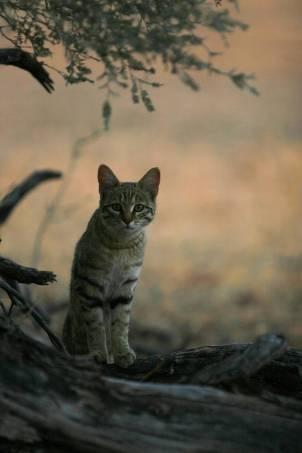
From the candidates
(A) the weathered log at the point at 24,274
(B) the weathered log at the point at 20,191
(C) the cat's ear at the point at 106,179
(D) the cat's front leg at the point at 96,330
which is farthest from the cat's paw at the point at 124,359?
(B) the weathered log at the point at 20,191

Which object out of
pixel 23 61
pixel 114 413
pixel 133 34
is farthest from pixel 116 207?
pixel 114 413

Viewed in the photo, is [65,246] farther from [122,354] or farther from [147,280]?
[122,354]

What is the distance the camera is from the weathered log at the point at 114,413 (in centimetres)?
384

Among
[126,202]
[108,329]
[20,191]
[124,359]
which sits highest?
[20,191]

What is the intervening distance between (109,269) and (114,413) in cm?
149

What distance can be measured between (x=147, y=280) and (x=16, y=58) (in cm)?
728

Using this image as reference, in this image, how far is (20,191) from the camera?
723cm

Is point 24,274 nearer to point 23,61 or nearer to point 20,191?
point 23,61

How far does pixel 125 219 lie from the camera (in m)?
5.40

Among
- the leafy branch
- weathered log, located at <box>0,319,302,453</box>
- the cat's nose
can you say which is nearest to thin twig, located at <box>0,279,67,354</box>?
weathered log, located at <box>0,319,302,453</box>

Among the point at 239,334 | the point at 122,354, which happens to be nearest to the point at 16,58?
the point at 122,354

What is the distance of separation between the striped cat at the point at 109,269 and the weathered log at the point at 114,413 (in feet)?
3.59

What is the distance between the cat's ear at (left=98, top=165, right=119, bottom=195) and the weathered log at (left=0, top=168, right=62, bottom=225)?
1.52m

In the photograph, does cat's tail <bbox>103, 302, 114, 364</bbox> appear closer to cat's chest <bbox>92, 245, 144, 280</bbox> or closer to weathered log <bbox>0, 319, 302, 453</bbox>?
cat's chest <bbox>92, 245, 144, 280</bbox>
